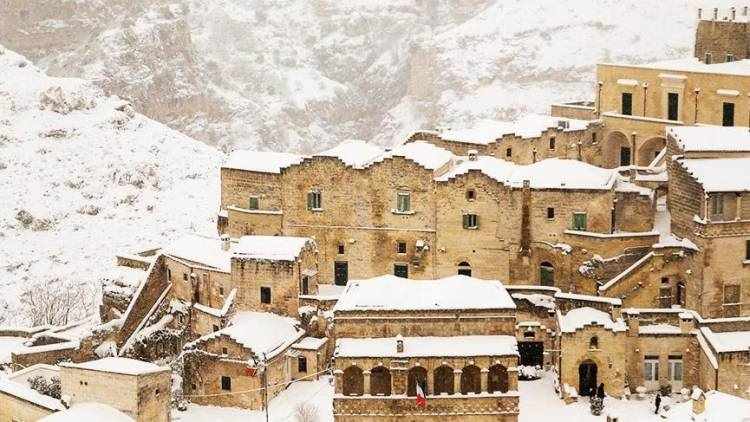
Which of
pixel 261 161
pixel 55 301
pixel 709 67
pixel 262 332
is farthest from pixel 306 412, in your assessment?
pixel 709 67

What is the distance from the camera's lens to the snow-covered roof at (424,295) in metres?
63.6

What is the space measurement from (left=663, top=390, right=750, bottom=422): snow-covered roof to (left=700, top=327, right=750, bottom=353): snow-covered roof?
8.23 m

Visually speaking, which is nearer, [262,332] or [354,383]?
[354,383]

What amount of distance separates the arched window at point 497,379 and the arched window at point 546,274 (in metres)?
11.3

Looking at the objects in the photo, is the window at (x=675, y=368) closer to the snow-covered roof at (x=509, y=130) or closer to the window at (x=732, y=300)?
the window at (x=732, y=300)

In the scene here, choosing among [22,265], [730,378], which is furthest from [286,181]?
[22,265]

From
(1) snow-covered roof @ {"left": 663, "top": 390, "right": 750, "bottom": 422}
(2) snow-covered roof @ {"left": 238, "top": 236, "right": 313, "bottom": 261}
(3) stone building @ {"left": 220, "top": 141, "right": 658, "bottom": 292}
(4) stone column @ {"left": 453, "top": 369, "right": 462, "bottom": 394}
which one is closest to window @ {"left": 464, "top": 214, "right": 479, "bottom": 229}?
(3) stone building @ {"left": 220, "top": 141, "right": 658, "bottom": 292}

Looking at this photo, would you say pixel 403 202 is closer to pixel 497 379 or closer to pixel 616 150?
pixel 497 379

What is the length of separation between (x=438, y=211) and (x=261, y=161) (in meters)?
12.3

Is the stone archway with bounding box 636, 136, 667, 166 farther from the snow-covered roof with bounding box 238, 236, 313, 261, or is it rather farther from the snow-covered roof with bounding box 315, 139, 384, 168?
the snow-covered roof with bounding box 238, 236, 313, 261

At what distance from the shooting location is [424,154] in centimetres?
7675

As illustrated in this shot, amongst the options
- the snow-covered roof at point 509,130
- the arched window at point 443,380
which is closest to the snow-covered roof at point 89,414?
the arched window at point 443,380

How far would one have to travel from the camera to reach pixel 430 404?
62.2 meters

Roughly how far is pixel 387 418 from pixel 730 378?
17.5 m
